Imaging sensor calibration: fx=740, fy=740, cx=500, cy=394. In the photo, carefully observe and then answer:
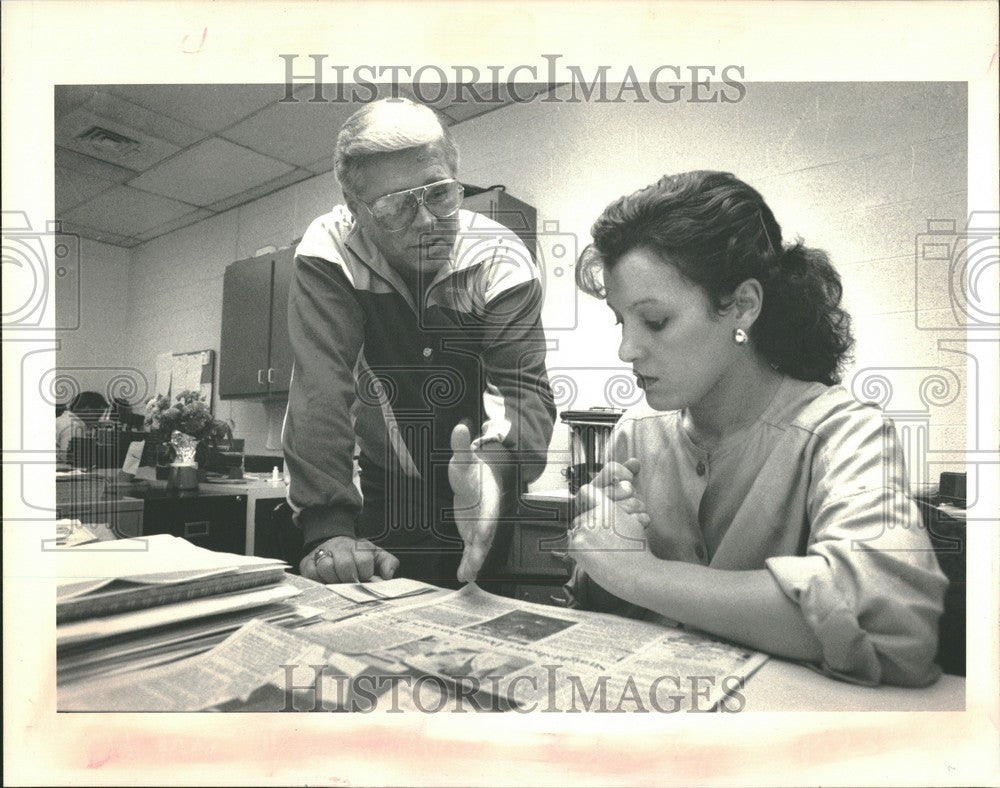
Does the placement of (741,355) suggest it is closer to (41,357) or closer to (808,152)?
(808,152)

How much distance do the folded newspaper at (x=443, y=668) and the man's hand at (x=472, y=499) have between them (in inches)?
2.9

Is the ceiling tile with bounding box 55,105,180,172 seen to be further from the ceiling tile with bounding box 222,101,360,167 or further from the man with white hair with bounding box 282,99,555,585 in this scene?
the man with white hair with bounding box 282,99,555,585

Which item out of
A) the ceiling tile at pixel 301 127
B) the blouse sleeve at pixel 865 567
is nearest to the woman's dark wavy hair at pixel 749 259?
the blouse sleeve at pixel 865 567

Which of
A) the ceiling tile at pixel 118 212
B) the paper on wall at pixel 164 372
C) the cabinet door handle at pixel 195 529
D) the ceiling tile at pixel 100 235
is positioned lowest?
the cabinet door handle at pixel 195 529

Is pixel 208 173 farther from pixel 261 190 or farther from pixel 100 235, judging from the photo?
pixel 100 235

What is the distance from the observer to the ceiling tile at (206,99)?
1124 mm

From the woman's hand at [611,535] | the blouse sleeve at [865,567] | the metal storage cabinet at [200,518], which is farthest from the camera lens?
the metal storage cabinet at [200,518]

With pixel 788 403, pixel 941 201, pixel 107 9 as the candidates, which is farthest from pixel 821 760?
pixel 107 9

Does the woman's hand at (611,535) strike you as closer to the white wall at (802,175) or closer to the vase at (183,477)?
the white wall at (802,175)

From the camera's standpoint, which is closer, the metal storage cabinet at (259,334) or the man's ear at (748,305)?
the man's ear at (748,305)

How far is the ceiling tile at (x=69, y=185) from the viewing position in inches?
44.9

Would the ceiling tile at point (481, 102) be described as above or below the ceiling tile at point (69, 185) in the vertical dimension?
above

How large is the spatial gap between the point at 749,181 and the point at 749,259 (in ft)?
0.41

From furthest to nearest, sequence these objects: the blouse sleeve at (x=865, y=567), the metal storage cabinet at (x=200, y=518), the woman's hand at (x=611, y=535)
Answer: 1. the metal storage cabinet at (x=200, y=518)
2. the woman's hand at (x=611, y=535)
3. the blouse sleeve at (x=865, y=567)
